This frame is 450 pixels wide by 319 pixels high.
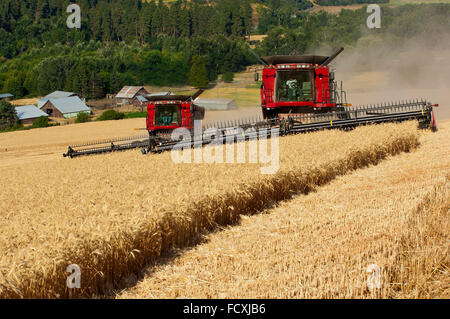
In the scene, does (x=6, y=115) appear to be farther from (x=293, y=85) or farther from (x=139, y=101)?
(x=293, y=85)

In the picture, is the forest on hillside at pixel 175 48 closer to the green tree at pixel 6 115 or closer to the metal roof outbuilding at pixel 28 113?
the metal roof outbuilding at pixel 28 113

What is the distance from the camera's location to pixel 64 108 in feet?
214

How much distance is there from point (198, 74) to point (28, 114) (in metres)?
23.3

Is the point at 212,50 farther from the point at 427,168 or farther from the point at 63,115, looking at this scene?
the point at 427,168

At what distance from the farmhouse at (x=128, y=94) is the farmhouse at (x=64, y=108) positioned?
5389 mm

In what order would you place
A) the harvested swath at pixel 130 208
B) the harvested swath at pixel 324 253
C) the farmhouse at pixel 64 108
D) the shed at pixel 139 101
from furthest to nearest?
the shed at pixel 139 101, the farmhouse at pixel 64 108, the harvested swath at pixel 130 208, the harvested swath at pixel 324 253

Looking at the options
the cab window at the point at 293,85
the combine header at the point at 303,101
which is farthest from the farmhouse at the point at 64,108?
the cab window at the point at 293,85

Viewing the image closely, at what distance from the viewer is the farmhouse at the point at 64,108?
64.6 m

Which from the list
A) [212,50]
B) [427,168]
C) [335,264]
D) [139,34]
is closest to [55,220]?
[335,264]

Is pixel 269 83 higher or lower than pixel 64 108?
higher

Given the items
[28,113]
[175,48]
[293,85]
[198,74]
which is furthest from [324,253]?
[175,48]

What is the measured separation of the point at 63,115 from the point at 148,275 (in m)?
61.9

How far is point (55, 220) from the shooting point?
6.32 m

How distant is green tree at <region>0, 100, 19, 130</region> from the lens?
178 ft
